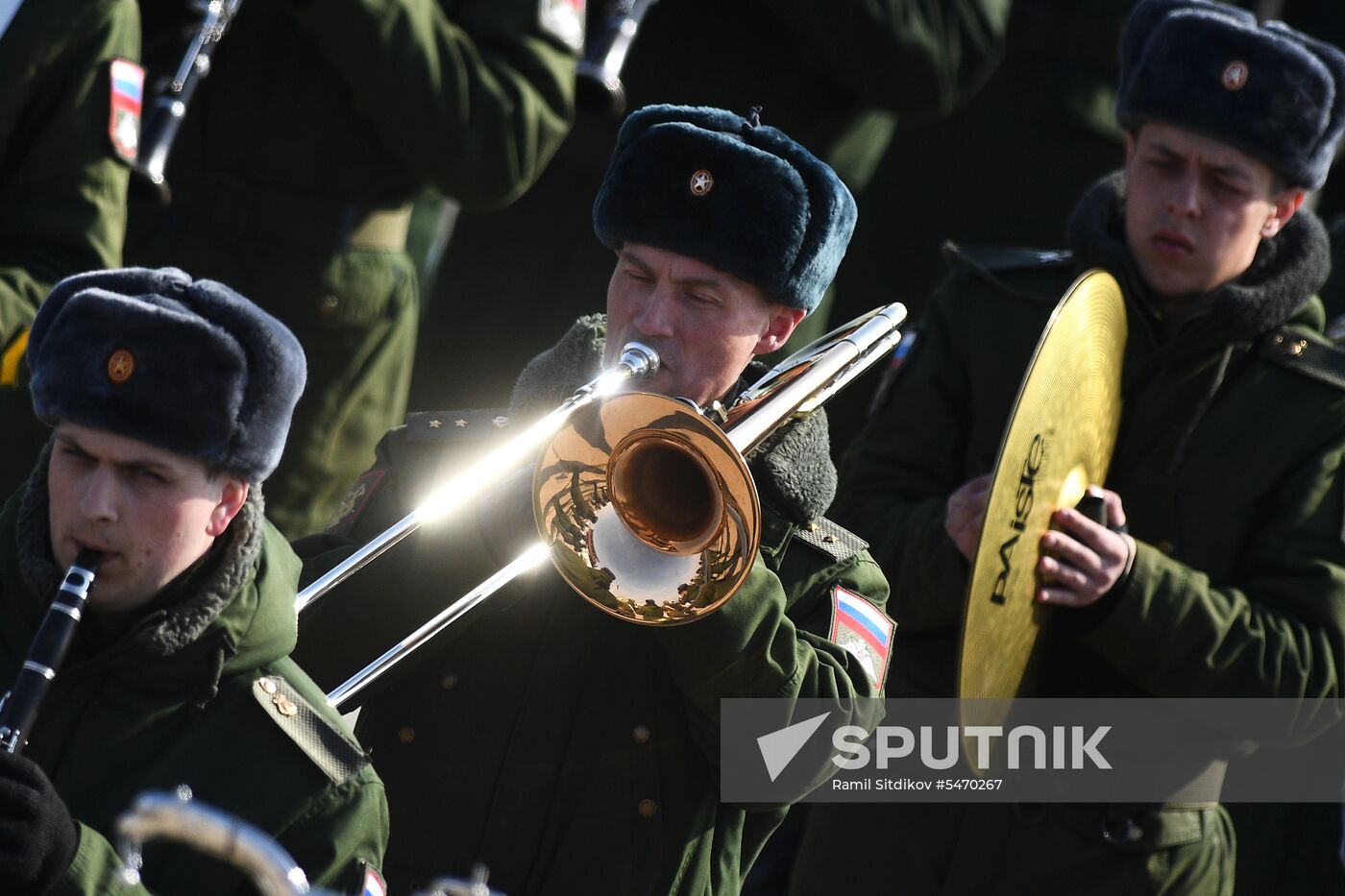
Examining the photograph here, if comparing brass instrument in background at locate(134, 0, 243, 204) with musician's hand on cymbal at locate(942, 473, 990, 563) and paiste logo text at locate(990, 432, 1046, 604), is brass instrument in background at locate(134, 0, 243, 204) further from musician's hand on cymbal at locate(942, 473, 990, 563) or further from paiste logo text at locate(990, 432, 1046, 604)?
paiste logo text at locate(990, 432, 1046, 604)

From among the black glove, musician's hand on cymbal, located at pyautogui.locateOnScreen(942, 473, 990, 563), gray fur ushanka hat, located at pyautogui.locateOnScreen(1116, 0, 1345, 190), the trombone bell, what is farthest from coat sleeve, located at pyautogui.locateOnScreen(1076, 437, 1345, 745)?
the black glove

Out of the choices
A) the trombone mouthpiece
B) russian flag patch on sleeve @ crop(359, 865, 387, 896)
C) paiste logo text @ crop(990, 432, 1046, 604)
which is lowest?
paiste logo text @ crop(990, 432, 1046, 604)

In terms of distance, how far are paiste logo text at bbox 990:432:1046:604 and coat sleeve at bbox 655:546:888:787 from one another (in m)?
0.50

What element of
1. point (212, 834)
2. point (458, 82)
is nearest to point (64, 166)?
point (458, 82)

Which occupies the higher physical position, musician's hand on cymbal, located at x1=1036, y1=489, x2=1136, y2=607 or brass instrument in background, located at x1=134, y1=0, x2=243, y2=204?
brass instrument in background, located at x1=134, y1=0, x2=243, y2=204

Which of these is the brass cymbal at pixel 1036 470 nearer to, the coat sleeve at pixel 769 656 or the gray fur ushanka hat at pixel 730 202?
the coat sleeve at pixel 769 656

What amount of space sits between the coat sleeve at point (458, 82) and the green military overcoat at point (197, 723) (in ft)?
7.87

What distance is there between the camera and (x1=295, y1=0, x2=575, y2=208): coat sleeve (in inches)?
227

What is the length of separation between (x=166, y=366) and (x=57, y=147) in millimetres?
2008

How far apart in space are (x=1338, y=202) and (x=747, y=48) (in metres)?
3.01

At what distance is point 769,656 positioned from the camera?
3.98 meters

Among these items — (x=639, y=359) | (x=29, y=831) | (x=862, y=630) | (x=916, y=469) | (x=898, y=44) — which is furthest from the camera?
(x=898, y=44)

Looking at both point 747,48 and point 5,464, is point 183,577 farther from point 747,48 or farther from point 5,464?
point 747,48

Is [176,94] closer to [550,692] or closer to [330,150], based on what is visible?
[330,150]
